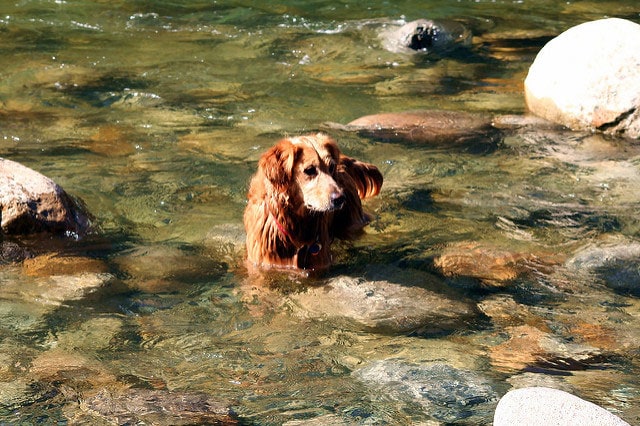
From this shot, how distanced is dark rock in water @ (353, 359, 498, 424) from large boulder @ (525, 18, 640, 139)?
5751 millimetres

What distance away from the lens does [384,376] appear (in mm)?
5512

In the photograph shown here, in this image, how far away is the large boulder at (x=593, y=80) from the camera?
34.3 feet

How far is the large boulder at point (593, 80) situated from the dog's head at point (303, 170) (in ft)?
14.9

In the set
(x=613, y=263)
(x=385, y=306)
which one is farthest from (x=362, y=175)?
(x=613, y=263)

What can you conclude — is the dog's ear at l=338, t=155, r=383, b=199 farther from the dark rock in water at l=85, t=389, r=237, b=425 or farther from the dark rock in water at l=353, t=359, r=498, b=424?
the dark rock in water at l=85, t=389, r=237, b=425

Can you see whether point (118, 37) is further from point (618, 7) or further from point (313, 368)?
point (313, 368)

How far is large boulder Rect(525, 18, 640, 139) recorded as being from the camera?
10.5 m

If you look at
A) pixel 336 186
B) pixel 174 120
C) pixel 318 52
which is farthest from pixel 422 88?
pixel 336 186

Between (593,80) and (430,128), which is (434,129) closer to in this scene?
(430,128)

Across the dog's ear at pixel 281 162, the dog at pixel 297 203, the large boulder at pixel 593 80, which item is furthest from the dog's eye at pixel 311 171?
the large boulder at pixel 593 80

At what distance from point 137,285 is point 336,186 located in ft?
5.37

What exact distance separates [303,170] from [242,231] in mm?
1335

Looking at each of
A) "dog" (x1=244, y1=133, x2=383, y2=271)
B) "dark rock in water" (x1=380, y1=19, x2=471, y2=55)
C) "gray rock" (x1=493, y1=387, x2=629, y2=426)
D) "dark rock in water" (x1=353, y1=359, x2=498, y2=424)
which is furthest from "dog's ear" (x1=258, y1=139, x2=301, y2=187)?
"dark rock in water" (x1=380, y1=19, x2=471, y2=55)

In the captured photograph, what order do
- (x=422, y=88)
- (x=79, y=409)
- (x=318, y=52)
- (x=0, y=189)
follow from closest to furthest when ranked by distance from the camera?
(x=79, y=409) → (x=0, y=189) → (x=422, y=88) → (x=318, y=52)
